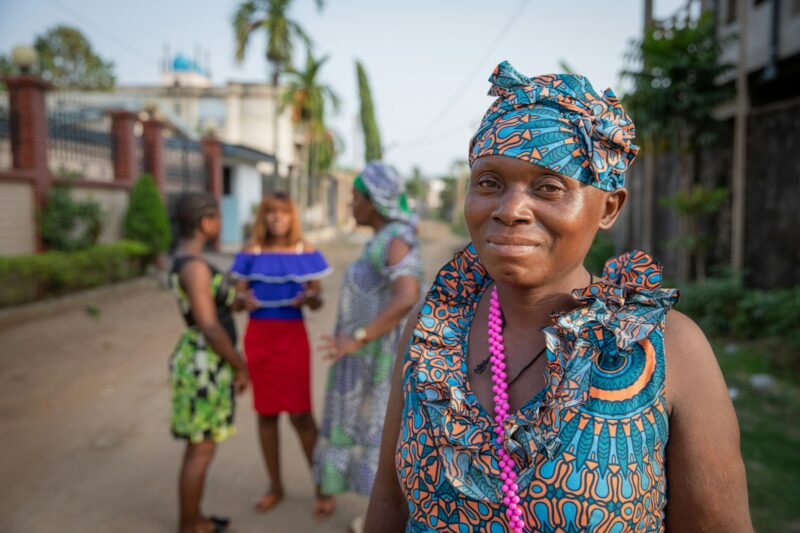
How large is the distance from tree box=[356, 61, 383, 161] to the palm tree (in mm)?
7630

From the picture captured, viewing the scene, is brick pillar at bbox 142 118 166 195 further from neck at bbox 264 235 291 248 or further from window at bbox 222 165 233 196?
neck at bbox 264 235 291 248

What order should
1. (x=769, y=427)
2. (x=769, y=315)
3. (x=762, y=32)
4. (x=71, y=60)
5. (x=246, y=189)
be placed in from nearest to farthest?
(x=769, y=427) < (x=769, y=315) < (x=762, y=32) < (x=246, y=189) < (x=71, y=60)

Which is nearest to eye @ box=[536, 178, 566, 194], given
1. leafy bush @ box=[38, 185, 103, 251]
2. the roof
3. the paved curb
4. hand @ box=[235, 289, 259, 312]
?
hand @ box=[235, 289, 259, 312]

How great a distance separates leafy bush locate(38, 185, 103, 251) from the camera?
9273 mm

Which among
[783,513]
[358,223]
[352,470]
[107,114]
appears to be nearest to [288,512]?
[352,470]

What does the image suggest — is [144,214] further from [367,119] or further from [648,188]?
[367,119]

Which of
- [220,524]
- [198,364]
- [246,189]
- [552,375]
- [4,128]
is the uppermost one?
[4,128]

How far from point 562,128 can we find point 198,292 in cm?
229

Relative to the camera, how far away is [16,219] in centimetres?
879

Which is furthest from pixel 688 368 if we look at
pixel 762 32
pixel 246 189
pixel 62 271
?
pixel 246 189

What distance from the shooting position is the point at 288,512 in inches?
133

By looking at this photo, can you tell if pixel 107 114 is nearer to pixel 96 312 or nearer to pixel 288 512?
pixel 96 312

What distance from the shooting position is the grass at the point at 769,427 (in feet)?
10.2

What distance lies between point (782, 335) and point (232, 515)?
17.1ft
